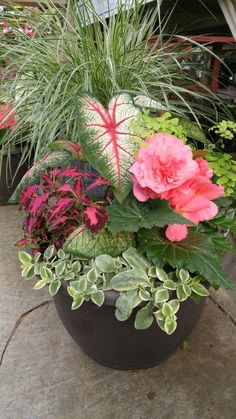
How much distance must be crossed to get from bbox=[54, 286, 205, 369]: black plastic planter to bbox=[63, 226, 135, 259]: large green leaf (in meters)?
0.13

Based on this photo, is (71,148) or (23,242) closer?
(23,242)

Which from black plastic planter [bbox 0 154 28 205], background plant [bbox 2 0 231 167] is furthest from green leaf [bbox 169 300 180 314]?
black plastic planter [bbox 0 154 28 205]

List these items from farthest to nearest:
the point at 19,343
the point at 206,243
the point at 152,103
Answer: the point at 19,343 → the point at 152,103 → the point at 206,243

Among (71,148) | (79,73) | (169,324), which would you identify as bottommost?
(169,324)

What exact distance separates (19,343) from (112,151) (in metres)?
0.83

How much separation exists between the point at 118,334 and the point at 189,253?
333 mm

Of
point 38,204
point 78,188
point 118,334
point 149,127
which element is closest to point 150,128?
point 149,127

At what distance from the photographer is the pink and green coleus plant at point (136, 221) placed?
2.62 ft

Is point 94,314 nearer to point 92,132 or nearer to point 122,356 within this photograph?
point 122,356

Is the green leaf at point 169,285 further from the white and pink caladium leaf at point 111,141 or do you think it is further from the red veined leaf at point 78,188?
the red veined leaf at point 78,188

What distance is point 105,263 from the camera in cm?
87

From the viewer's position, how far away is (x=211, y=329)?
1.31m

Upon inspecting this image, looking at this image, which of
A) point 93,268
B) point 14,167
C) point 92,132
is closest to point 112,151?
point 92,132

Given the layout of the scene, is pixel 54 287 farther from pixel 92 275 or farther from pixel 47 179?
pixel 47 179
